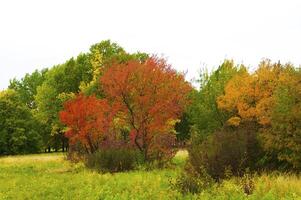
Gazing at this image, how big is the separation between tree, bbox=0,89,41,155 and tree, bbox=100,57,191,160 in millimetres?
39527

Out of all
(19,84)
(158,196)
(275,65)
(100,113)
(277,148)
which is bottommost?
(158,196)

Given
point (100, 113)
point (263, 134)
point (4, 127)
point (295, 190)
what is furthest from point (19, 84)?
point (295, 190)

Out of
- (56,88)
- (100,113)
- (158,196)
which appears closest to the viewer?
(158,196)

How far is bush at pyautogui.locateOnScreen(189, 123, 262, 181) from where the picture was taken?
22141mm

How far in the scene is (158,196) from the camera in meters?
17.2

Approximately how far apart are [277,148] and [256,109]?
18.9 meters

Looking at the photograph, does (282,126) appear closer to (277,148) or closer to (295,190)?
(277,148)

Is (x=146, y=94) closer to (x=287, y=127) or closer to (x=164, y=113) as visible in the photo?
(x=164, y=113)

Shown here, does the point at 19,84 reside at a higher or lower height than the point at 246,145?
higher

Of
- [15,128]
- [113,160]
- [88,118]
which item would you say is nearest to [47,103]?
[15,128]

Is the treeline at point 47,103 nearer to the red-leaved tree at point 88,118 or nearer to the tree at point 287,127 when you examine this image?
the red-leaved tree at point 88,118

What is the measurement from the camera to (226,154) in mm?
22453

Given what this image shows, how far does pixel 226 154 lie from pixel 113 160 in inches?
444

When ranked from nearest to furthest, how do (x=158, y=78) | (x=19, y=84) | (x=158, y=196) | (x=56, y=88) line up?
(x=158, y=196), (x=158, y=78), (x=56, y=88), (x=19, y=84)
